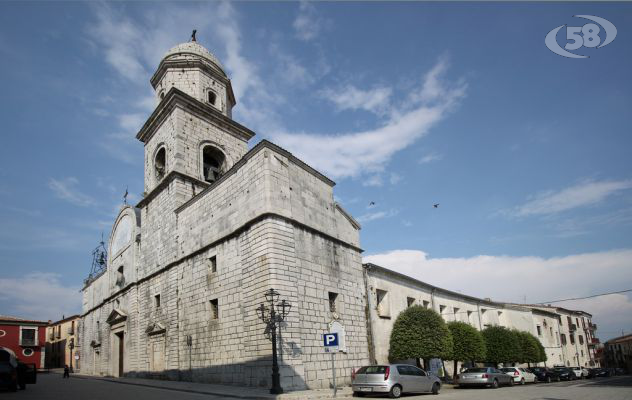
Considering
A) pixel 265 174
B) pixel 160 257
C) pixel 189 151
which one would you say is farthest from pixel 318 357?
pixel 189 151

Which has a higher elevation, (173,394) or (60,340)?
(60,340)

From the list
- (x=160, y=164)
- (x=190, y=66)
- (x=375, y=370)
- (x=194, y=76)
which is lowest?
(x=375, y=370)

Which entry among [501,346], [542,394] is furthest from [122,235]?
[501,346]

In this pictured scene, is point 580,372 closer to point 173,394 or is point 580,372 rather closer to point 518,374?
point 518,374

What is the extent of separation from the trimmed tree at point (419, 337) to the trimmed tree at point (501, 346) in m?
9.83

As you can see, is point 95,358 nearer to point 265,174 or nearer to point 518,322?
point 265,174

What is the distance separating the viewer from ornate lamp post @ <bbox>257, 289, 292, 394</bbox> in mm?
13159

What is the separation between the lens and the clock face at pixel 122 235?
27.7 metres

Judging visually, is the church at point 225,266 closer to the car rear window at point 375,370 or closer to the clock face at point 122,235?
the clock face at point 122,235

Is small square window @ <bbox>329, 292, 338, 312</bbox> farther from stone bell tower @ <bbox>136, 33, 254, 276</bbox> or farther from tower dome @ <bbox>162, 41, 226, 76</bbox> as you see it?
tower dome @ <bbox>162, 41, 226, 76</bbox>

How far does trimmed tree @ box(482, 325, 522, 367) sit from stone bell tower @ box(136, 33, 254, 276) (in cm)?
2191

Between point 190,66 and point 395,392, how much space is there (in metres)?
21.7

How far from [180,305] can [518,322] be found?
35.3m

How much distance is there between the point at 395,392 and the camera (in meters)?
14.1
